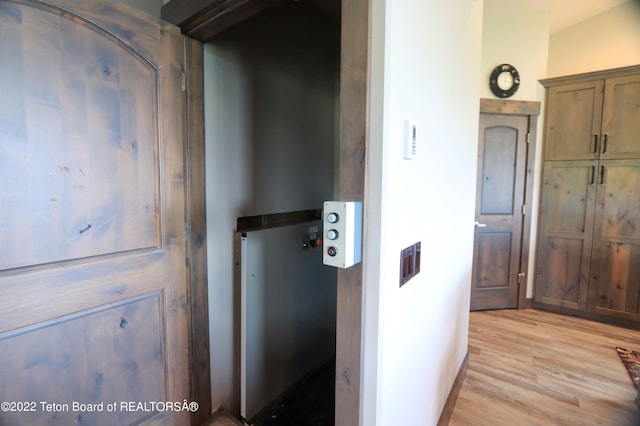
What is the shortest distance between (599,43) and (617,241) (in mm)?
1934

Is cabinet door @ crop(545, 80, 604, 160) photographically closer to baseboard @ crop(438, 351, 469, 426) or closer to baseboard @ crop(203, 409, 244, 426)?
baseboard @ crop(438, 351, 469, 426)

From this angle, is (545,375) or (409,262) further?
(545,375)

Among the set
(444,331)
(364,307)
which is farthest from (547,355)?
(364,307)

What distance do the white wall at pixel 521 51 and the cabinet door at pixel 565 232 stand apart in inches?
17.9

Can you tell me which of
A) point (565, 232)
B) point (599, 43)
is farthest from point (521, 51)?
point (565, 232)

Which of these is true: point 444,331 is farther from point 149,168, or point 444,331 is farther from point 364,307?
point 149,168

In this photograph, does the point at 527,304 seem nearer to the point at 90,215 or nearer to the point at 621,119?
the point at 621,119

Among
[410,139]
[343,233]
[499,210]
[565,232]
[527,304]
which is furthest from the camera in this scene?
[527,304]

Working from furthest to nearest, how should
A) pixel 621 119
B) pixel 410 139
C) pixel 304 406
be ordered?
pixel 621 119 → pixel 304 406 → pixel 410 139

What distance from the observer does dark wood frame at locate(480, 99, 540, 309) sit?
312 cm

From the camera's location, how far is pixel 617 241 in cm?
293

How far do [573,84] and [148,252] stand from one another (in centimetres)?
389

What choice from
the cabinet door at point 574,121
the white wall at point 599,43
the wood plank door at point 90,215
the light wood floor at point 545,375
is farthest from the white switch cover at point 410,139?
the white wall at point 599,43

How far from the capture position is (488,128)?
3.19 meters
